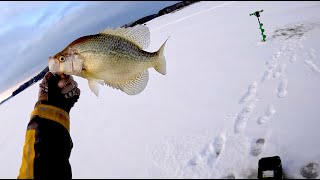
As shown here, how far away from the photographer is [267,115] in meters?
5.12

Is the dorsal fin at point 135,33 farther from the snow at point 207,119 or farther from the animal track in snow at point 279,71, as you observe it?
the animal track in snow at point 279,71

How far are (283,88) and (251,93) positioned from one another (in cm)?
50

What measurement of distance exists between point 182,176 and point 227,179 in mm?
510

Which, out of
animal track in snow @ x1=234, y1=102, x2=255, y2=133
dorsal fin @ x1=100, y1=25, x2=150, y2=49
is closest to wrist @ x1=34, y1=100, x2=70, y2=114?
dorsal fin @ x1=100, y1=25, x2=150, y2=49

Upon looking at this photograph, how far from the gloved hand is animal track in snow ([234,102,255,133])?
11.0ft

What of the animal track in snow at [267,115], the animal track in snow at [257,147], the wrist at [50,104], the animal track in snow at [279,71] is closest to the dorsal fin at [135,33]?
the wrist at [50,104]

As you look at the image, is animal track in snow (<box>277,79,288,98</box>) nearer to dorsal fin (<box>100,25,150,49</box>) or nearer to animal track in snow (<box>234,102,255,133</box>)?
animal track in snow (<box>234,102,255,133</box>)

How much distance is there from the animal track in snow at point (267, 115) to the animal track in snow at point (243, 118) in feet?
0.63

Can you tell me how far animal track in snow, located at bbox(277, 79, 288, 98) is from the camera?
5738mm

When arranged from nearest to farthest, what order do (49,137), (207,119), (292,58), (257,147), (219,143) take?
(49,137), (257,147), (219,143), (207,119), (292,58)

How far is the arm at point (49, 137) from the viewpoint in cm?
148

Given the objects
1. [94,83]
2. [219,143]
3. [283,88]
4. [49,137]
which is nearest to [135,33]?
[94,83]

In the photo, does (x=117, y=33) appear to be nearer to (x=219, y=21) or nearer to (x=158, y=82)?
(x=158, y=82)

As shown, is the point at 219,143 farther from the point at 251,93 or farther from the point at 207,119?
the point at 251,93
